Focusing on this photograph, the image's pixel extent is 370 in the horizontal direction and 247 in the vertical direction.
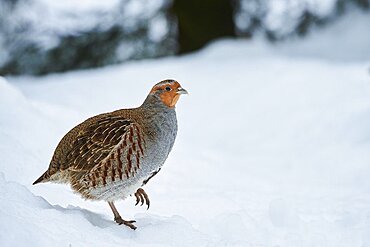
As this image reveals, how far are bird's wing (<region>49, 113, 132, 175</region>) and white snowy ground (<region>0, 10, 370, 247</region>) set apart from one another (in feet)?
0.74

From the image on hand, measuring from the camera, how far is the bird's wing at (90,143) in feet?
10.7

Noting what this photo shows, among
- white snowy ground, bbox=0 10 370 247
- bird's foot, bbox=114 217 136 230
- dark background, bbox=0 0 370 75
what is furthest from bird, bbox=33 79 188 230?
dark background, bbox=0 0 370 75

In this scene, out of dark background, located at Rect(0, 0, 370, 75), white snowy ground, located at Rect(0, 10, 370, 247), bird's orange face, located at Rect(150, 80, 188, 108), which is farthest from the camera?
dark background, located at Rect(0, 0, 370, 75)

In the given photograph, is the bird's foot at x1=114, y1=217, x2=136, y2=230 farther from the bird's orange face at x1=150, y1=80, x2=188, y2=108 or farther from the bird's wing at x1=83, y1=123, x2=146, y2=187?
the bird's orange face at x1=150, y1=80, x2=188, y2=108

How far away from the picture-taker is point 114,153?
3.24 metres

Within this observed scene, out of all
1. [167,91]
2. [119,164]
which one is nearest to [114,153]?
[119,164]

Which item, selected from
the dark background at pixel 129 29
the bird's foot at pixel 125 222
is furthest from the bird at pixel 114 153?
the dark background at pixel 129 29

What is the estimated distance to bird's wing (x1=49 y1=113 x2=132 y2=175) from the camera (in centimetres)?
326

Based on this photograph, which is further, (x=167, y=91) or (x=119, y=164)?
(x=167, y=91)

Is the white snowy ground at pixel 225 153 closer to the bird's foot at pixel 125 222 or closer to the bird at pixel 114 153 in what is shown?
the bird's foot at pixel 125 222

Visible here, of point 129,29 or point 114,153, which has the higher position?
point 114,153

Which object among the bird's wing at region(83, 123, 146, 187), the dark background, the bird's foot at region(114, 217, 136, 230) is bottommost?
the dark background

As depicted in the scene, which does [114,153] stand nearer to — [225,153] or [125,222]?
[125,222]

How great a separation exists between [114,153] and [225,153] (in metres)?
3.27
